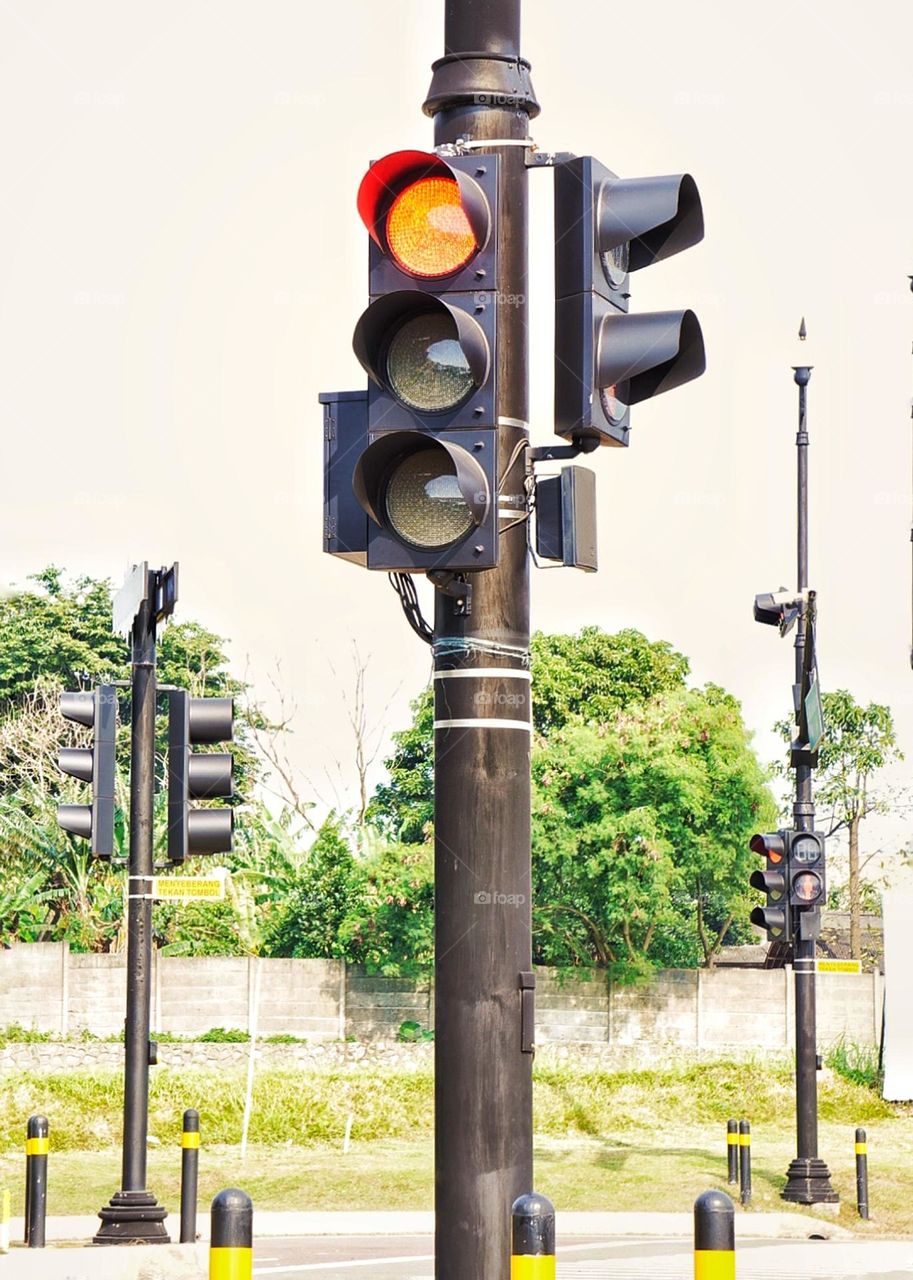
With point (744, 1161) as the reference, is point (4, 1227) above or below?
above

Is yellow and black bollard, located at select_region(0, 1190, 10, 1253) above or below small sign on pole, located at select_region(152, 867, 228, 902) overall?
below

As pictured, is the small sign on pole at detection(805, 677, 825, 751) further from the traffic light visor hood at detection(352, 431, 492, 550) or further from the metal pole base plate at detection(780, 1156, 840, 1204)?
the traffic light visor hood at detection(352, 431, 492, 550)

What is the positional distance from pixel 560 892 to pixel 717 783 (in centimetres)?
365

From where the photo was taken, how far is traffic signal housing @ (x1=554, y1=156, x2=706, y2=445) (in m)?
5.90

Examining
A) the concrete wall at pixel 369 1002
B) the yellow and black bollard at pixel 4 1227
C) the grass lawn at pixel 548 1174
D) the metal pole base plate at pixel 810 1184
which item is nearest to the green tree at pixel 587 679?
the concrete wall at pixel 369 1002

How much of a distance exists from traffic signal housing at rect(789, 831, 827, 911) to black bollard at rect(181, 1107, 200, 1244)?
287 inches

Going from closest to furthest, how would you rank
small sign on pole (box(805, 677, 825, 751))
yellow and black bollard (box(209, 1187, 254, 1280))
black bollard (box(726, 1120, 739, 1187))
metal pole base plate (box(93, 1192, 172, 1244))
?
yellow and black bollard (box(209, 1187, 254, 1280)), metal pole base plate (box(93, 1192, 172, 1244)), black bollard (box(726, 1120, 739, 1187)), small sign on pole (box(805, 677, 825, 751))

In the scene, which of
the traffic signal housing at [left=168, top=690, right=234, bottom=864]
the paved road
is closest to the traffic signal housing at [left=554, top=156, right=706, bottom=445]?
the traffic signal housing at [left=168, top=690, right=234, bottom=864]

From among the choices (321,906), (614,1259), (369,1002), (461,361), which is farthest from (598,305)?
(321,906)

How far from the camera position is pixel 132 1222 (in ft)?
51.0

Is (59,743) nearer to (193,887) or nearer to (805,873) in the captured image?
(805,873)

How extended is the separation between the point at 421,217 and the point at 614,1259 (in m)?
13.1

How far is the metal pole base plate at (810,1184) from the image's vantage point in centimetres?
2112

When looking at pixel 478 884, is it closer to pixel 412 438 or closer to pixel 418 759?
pixel 412 438
